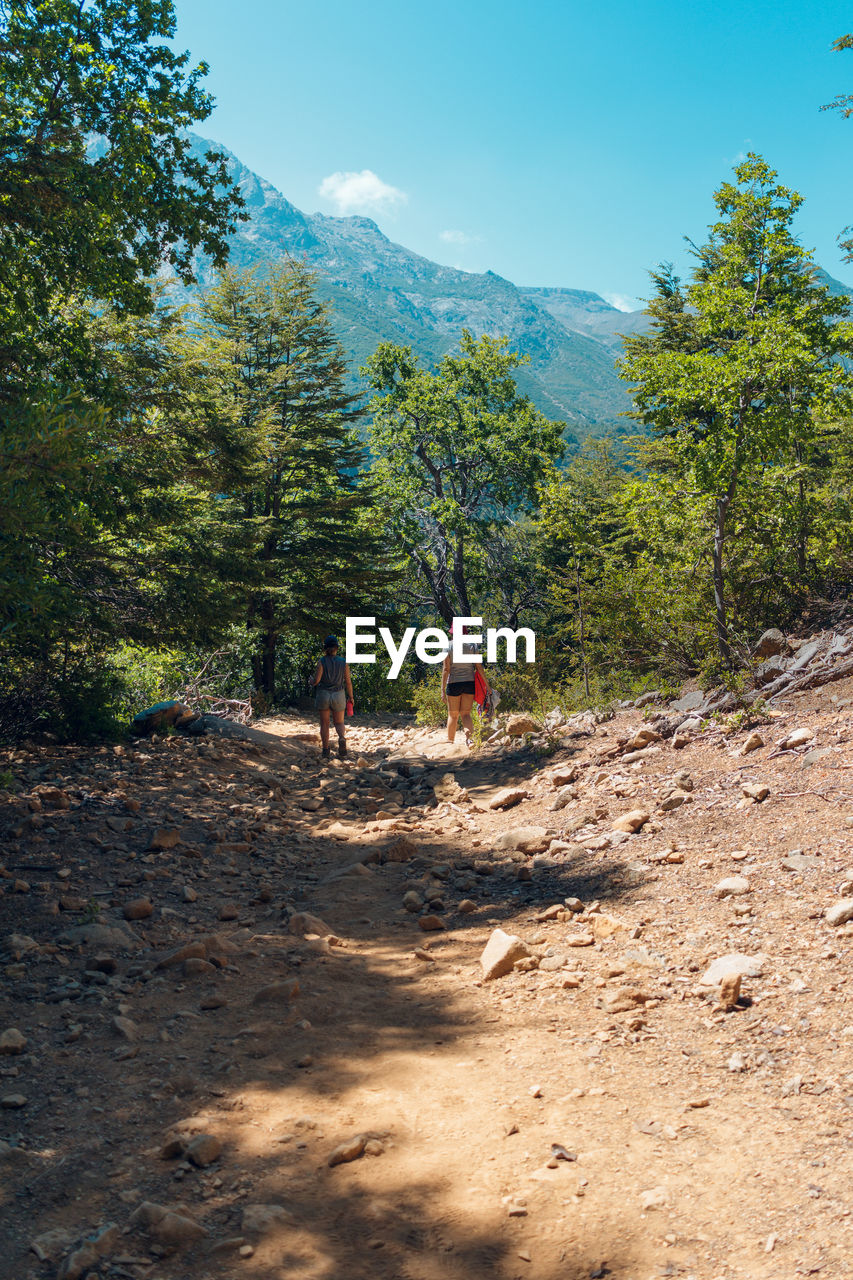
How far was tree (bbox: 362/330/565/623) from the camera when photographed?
78.5ft

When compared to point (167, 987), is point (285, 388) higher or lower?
higher

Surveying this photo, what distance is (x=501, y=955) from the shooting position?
4402 millimetres

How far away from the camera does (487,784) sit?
929 centimetres

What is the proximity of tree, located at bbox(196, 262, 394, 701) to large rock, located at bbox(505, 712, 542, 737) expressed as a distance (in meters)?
12.0

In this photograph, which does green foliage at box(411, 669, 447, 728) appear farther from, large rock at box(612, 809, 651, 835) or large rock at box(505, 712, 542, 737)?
large rock at box(612, 809, 651, 835)

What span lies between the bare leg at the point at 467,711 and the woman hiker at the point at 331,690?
1.75 meters

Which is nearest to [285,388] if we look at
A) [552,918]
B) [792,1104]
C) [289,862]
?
[289,862]

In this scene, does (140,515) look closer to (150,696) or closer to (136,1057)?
(150,696)

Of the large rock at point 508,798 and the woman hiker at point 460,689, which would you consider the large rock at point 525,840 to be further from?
the woman hiker at point 460,689

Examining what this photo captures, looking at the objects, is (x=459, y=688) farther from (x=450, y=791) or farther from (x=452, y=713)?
(x=450, y=791)

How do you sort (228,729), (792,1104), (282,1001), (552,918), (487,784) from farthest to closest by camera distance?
1. (228,729)
2. (487,784)
3. (552,918)
4. (282,1001)
5. (792,1104)

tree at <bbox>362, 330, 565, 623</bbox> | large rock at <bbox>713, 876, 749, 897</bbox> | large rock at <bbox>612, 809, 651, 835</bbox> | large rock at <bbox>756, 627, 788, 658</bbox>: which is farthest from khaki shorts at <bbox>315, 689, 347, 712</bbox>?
tree at <bbox>362, 330, 565, 623</bbox>

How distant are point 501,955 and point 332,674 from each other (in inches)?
295

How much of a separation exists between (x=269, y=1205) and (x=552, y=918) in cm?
285
